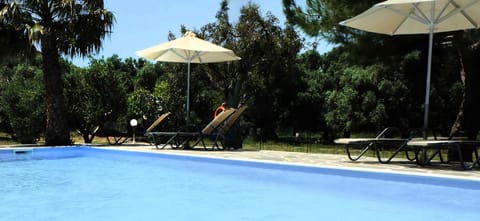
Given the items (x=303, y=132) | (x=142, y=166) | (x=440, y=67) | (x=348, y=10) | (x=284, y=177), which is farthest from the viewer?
(x=303, y=132)

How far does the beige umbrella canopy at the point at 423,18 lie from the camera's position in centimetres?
738

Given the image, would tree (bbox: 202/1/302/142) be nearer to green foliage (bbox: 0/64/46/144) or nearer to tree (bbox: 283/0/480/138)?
tree (bbox: 283/0/480/138)

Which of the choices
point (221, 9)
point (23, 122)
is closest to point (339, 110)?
point (221, 9)

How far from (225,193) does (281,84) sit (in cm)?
1776

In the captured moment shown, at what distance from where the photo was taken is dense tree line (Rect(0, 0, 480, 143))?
10922 mm

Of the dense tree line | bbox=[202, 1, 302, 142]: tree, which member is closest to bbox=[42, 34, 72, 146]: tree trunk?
the dense tree line

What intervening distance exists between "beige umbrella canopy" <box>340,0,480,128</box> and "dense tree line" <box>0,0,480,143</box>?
984 millimetres

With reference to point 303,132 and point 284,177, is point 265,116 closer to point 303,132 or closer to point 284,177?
point 303,132

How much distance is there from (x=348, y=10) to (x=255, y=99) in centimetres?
1410

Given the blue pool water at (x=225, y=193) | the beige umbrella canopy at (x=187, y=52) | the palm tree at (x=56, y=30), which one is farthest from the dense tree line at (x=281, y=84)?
the blue pool water at (x=225, y=193)

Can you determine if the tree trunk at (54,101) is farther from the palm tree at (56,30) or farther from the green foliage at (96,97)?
the green foliage at (96,97)

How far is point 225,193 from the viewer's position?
20.2ft

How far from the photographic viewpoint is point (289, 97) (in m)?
26.7

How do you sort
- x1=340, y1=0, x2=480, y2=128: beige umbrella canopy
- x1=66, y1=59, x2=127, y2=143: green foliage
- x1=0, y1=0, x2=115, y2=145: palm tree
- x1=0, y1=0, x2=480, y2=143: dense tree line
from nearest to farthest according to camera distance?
x1=340, y1=0, x2=480, y2=128: beige umbrella canopy → x1=0, y1=0, x2=480, y2=143: dense tree line → x1=0, y1=0, x2=115, y2=145: palm tree → x1=66, y1=59, x2=127, y2=143: green foliage
